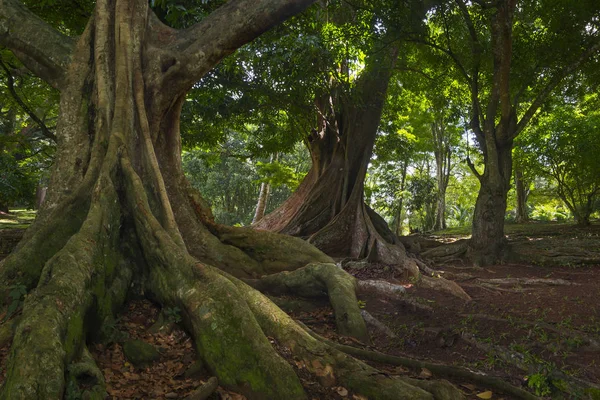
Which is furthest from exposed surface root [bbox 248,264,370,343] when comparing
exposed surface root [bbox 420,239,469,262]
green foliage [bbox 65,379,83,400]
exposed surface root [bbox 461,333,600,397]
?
exposed surface root [bbox 420,239,469,262]

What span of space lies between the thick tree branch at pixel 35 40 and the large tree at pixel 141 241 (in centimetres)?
2

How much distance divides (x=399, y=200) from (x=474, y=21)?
12.2 meters

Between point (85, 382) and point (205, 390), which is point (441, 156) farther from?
point (85, 382)

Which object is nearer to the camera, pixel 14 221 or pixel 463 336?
pixel 463 336

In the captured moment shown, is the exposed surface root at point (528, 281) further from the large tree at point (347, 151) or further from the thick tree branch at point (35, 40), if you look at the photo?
the thick tree branch at point (35, 40)

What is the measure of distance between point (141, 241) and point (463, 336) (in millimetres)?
3768

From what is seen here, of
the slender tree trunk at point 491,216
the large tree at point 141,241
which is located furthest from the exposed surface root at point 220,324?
the slender tree trunk at point 491,216

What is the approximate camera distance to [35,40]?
18.3ft

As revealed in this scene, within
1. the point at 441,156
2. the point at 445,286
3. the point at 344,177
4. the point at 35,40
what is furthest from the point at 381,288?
the point at 441,156

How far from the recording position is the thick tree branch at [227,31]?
18.6 ft

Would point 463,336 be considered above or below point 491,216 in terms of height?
below

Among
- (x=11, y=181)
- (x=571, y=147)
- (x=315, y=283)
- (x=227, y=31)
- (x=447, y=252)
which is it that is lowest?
(x=315, y=283)

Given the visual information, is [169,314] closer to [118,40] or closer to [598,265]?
[118,40]

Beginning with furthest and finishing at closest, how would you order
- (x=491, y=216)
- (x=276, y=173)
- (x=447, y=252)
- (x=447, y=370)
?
1. (x=276, y=173)
2. (x=447, y=252)
3. (x=491, y=216)
4. (x=447, y=370)
